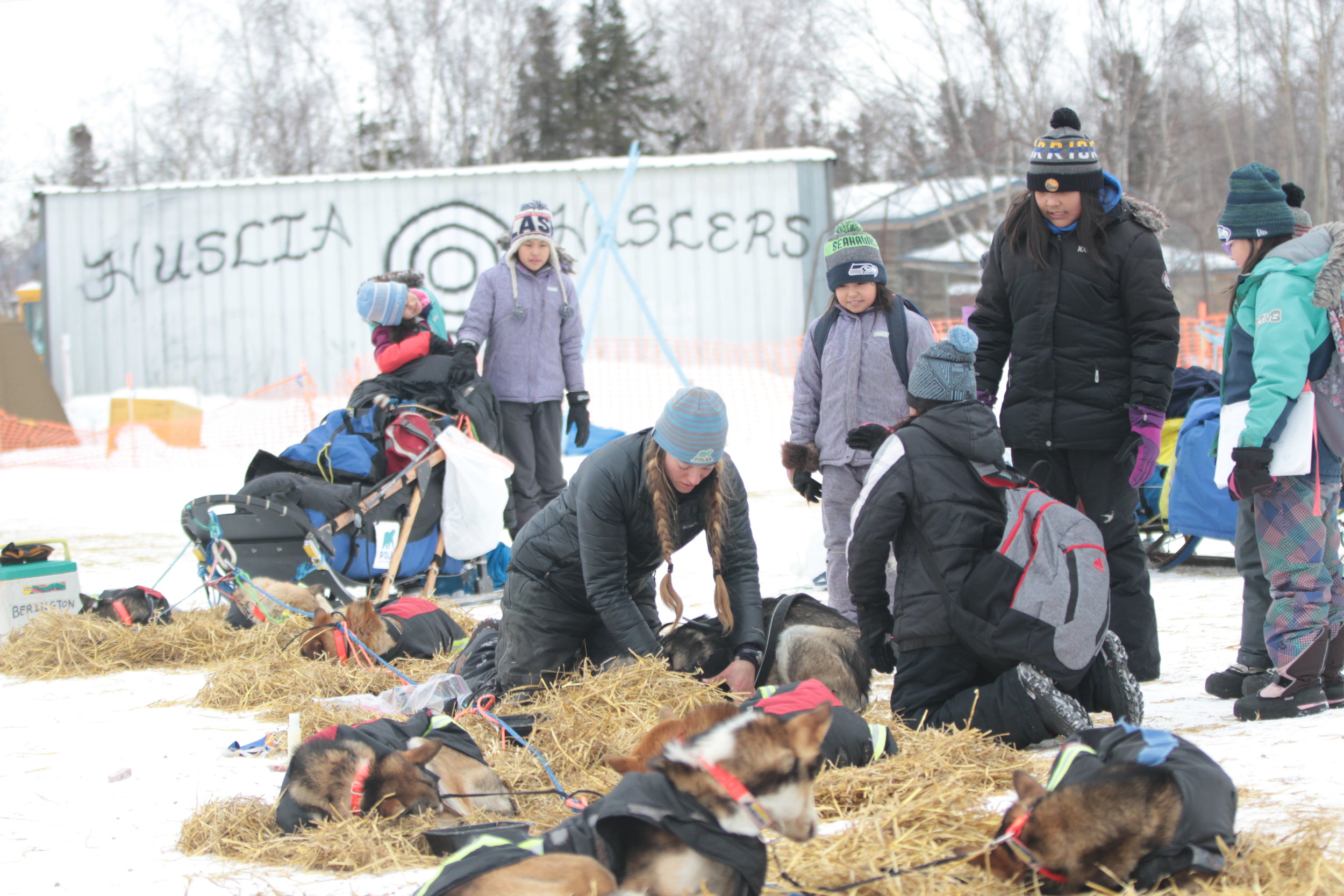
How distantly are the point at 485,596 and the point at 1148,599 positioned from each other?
12.2 ft

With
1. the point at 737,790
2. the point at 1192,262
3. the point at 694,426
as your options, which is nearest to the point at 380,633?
the point at 694,426

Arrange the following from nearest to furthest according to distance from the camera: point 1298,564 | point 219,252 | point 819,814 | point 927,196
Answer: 1. point 819,814
2. point 1298,564
3. point 219,252
4. point 927,196

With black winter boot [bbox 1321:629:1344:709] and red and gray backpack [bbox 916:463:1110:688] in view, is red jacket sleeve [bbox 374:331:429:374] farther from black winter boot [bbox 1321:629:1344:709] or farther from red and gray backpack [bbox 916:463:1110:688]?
black winter boot [bbox 1321:629:1344:709]

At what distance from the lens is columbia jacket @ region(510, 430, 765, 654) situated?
353cm

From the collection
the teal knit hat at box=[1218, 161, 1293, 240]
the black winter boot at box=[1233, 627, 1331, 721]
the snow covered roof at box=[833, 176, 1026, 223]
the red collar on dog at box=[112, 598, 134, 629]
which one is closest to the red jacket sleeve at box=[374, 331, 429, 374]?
the red collar on dog at box=[112, 598, 134, 629]

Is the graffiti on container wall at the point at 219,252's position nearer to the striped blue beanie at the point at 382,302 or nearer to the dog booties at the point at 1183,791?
the striped blue beanie at the point at 382,302

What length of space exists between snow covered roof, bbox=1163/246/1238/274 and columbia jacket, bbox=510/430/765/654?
2019 cm

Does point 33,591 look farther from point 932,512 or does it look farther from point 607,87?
point 607,87

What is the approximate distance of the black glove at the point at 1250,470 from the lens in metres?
3.28

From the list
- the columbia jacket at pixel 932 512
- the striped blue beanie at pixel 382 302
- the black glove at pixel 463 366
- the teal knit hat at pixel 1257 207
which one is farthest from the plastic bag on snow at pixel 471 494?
the teal knit hat at pixel 1257 207

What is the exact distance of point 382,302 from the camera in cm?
611

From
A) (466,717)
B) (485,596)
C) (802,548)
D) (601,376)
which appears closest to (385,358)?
(485,596)

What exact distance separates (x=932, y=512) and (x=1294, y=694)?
1237 mm

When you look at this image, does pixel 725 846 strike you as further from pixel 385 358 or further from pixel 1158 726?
pixel 385 358
